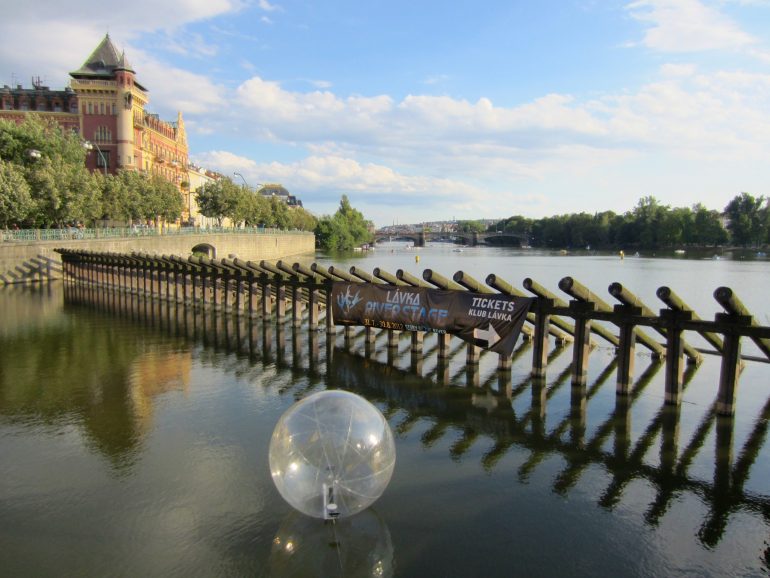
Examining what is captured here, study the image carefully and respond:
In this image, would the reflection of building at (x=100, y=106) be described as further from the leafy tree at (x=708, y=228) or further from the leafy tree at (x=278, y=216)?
the leafy tree at (x=708, y=228)

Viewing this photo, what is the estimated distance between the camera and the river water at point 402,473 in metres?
7.38

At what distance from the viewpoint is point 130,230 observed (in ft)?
193

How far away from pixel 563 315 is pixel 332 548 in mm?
9067

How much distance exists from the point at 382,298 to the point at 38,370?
10.7 meters

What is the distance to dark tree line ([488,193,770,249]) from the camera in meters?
116

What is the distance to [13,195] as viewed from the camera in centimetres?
4469

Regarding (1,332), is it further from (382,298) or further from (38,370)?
(382,298)

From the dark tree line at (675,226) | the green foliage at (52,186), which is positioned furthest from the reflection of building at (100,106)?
the dark tree line at (675,226)

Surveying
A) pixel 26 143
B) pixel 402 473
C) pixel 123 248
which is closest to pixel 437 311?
pixel 402 473

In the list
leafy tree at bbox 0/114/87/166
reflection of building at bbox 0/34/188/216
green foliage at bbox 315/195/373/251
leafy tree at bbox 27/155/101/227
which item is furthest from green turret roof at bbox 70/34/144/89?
green foliage at bbox 315/195/373/251

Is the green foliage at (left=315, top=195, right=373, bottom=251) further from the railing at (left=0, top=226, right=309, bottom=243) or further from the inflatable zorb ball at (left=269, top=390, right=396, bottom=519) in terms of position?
the inflatable zorb ball at (left=269, top=390, right=396, bottom=519)

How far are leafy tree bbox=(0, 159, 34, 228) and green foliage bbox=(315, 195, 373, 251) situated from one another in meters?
97.7

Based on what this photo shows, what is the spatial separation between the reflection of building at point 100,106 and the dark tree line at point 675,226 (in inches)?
4109

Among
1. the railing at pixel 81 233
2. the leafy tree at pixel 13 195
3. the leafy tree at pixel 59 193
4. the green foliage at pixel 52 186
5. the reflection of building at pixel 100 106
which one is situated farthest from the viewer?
the reflection of building at pixel 100 106
